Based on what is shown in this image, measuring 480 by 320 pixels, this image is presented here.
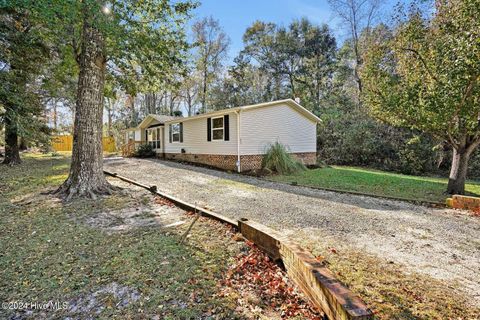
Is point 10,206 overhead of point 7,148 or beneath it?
beneath

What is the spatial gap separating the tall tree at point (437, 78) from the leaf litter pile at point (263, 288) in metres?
6.36

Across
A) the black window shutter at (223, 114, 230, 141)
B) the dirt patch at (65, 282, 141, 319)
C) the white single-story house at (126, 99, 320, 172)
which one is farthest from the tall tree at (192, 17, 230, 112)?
the dirt patch at (65, 282, 141, 319)

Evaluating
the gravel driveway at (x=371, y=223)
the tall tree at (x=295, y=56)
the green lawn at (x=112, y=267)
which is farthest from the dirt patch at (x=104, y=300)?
the tall tree at (x=295, y=56)

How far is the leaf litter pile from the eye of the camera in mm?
2350

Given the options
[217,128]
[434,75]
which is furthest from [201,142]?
[434,75]

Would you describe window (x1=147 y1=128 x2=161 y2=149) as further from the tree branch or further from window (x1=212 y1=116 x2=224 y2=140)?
the tree branch

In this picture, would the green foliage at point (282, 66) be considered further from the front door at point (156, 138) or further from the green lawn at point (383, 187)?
the green lawn at point (383, 187)

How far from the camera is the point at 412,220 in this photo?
16.5 ft

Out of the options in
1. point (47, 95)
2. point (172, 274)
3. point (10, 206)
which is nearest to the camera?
point (172, 274)

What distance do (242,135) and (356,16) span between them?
1795 centimetres

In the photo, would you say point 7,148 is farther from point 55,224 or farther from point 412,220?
point 412,220

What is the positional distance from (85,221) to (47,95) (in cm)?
1146

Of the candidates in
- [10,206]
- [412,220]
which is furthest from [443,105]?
[10,206]

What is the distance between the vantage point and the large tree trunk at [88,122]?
252 inches
